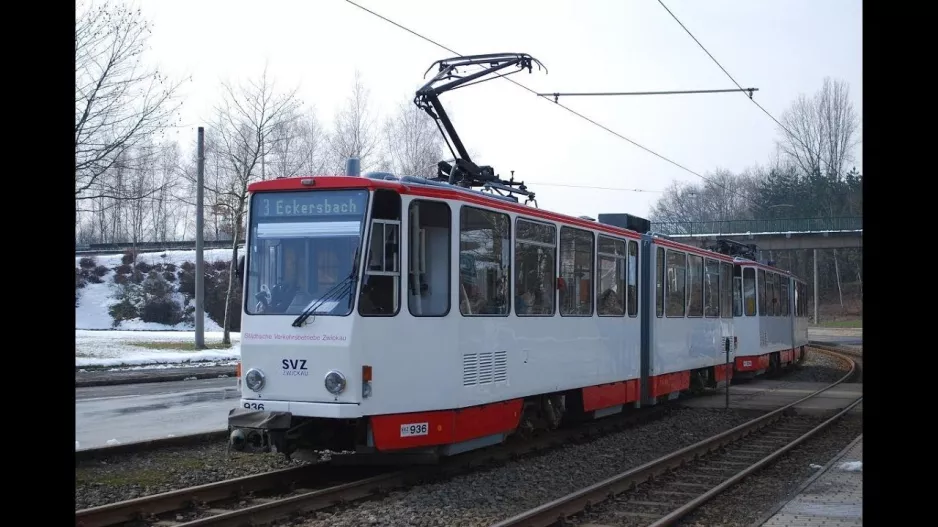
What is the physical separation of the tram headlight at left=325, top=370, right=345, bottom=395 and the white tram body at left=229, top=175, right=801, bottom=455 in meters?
0.01

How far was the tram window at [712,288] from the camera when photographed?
1922 cm

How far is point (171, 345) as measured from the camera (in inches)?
1313

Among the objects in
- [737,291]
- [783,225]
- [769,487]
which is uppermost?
[783,225]

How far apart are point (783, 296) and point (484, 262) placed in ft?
66.4

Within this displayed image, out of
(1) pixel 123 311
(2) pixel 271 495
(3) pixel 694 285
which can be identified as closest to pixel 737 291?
(3) pixel 694 285

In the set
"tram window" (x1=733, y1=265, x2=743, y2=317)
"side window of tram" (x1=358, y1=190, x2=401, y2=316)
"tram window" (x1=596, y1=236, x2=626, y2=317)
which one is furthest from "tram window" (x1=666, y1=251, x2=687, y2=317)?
"side window of tram" (x1=358, y1=190, x2=401, y2=316)

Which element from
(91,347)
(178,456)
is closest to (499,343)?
(178,456)

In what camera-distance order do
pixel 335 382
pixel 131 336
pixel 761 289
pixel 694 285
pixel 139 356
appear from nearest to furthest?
pixel 335 382
pixel 694 285
pixel 761 289
pixel 139 356
pixel 131 336

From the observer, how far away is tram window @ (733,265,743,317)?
22.0m

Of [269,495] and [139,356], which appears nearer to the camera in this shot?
[269,495]

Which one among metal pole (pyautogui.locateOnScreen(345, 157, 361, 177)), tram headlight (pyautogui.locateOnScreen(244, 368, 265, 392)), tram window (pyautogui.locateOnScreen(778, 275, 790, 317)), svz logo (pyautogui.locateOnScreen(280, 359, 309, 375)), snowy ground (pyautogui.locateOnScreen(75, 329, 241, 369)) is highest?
metal pole (pyautogui.locateOnScreen(345, 157, 361, 177))

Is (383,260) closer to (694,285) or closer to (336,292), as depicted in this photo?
(336,292)

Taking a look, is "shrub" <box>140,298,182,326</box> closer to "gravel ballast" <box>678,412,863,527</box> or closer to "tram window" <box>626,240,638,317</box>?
"tram window" <box>626,240,638,317</box>
